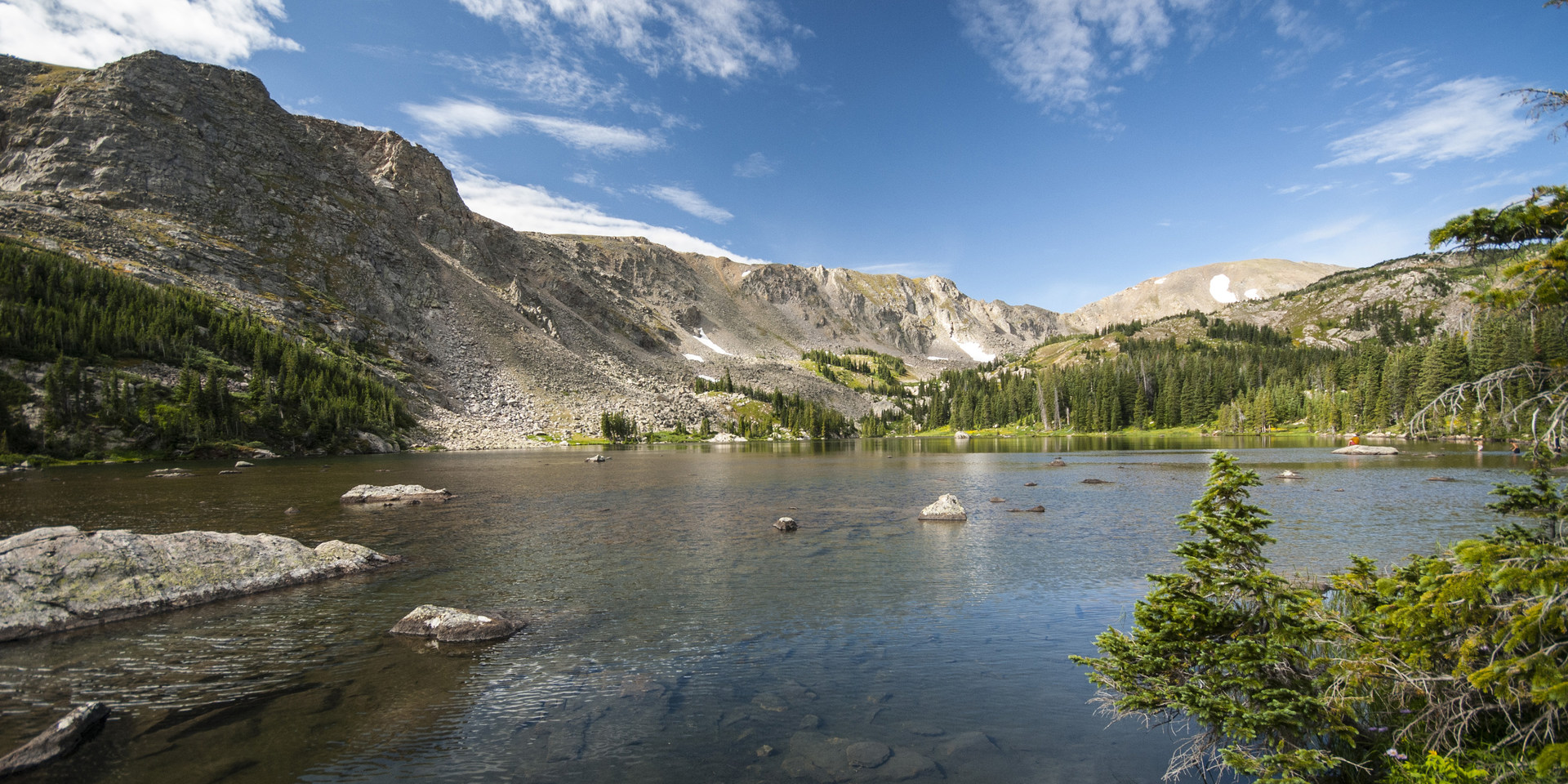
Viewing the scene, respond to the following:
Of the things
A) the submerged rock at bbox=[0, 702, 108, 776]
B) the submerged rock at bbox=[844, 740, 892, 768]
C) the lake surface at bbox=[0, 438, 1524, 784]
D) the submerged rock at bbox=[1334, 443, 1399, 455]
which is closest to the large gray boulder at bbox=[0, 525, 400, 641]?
the lake surface at bbox=[0, 438, 1524, 784]

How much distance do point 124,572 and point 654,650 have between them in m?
19.8

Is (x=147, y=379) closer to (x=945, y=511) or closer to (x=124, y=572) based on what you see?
(x=124, y=572)

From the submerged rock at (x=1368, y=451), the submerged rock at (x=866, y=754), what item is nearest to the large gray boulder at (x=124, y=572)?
the submerged rock at (x=866, y=754)

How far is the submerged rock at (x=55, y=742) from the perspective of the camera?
12.0 m

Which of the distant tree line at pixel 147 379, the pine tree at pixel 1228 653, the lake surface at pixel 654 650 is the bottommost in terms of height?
the lake surface at pixel 654 650

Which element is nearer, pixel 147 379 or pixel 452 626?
pixel 452 626

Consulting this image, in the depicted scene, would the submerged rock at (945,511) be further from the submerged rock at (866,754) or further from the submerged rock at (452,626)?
the submerged rock at (866,754)

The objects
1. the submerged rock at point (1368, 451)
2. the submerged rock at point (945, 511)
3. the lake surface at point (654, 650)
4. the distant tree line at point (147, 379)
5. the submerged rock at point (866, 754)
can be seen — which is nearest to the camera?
the submerged rock at point (866, 754)

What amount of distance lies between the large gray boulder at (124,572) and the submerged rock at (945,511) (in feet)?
107

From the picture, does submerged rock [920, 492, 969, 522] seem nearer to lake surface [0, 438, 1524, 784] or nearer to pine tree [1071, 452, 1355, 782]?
lake surface [0, 438, 1524, 784]

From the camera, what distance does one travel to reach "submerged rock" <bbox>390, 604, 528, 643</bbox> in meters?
19.7

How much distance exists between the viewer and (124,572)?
74.1 ft

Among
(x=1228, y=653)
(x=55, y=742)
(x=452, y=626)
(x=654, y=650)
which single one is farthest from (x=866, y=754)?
(x=55, y=742)

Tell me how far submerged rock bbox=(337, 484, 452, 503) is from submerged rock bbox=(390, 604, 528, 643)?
3673 cm
